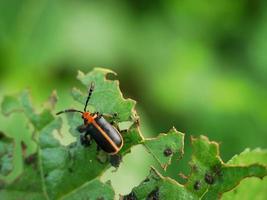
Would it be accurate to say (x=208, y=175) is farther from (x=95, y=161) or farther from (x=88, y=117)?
(x=88, y=117)

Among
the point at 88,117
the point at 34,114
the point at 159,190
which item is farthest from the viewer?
the point at 34,114

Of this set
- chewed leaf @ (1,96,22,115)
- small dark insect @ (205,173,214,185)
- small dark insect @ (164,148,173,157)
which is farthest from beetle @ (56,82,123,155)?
small dark insect @ (205,173,214,185)

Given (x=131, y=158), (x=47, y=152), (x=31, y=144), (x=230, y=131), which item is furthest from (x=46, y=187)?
(x=230, y=131)

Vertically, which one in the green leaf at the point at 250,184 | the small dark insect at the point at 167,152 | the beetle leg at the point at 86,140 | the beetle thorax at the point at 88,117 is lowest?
the beetle leg at the point at 86,140

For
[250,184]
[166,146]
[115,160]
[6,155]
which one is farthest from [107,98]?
[250,184]

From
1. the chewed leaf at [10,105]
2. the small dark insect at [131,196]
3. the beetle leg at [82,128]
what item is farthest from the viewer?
the chewed leaf at [10,105]

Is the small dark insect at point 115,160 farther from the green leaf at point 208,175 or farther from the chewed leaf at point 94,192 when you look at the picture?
the green leaf at point 208,175

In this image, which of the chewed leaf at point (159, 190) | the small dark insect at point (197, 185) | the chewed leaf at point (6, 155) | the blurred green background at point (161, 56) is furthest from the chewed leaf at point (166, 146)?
the blurred green background at point (161, 56)
